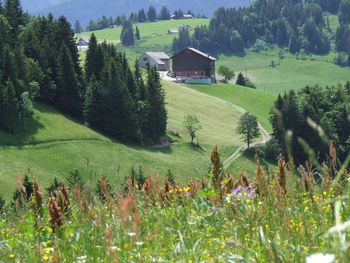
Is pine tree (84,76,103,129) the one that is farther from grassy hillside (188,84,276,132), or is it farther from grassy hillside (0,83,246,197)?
grassy hillside (188,84,276,132)

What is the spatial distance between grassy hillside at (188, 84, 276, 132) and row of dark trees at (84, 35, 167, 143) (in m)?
34.6

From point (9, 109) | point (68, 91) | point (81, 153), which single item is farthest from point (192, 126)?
point (9, 109)

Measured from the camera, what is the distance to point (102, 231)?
5.88m

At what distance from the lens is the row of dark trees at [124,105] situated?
97.1 m

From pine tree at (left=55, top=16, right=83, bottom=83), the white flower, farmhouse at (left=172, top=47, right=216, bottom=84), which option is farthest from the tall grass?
farmhouse at (left=172, top=47, right=216, bottom=84)

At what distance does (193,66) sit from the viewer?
7126 inches

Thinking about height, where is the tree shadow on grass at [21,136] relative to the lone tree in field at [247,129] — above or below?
above

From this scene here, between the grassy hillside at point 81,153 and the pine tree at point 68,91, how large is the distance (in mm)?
2659

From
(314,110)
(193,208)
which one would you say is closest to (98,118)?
(314,110)

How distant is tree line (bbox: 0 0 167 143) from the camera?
93.1 metres

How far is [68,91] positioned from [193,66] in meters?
85.3

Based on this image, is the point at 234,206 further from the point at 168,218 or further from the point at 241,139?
the point at 241,139

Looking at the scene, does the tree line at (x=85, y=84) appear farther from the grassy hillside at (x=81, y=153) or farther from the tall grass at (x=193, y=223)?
the tall grass at (x=193, y=223)

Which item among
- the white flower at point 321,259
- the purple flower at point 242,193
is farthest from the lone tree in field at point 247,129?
the white flower at point 321,259
